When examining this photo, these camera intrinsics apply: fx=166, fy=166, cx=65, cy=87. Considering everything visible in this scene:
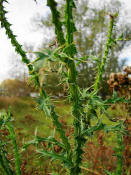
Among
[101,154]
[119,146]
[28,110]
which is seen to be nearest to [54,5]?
[119,146]

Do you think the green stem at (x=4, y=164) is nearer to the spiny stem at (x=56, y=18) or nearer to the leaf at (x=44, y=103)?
the leaf at (x=44, y=103)

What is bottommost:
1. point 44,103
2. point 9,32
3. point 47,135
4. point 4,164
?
point 47,135

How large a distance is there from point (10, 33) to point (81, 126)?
409mm

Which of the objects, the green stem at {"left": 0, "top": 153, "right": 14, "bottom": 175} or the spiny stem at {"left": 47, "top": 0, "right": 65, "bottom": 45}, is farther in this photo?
the green stem at {"left": 0, "top": 153, "right": 14, "bottom": 175}

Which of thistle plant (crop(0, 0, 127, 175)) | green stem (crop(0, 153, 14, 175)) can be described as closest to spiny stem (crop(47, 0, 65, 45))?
thistle plant (crop(0, 0, 127, 175))

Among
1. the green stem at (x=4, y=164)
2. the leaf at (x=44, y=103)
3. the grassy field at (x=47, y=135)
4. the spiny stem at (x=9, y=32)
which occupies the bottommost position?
the grassy field at (x=47, y=135)

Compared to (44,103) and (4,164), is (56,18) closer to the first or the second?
(44,103)

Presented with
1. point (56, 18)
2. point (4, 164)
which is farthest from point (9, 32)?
point (4, 164)

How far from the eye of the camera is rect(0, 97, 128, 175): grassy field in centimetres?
136

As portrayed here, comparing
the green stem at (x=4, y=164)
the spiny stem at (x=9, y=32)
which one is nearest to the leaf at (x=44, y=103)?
the spiny stem at (x=9, y=32)

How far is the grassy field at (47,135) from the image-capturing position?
53.5 inches

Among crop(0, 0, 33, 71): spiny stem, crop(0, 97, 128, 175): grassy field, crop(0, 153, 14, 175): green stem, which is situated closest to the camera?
crop(0, 0, 33, 71): spiny stem

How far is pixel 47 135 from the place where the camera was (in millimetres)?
4305

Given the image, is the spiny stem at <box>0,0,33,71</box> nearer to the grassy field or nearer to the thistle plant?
the thistle plant
